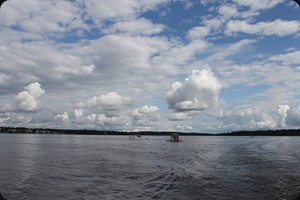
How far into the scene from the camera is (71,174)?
29031mm

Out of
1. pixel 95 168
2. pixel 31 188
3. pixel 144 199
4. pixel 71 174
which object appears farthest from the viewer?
pixel 95 168

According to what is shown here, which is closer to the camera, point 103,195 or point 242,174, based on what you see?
point 103,195

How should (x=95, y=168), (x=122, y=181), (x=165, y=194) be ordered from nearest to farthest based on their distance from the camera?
(x=165, y=194), (x=122, y=181), (x=95, y=168)

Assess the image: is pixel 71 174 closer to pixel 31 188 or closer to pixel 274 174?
pixel 31 188

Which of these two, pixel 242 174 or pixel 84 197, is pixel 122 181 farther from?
pixel 242 174

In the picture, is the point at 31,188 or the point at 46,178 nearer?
the point at 31,188

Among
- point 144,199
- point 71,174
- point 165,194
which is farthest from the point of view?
point 71,174

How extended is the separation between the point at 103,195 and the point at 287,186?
13.6 metres

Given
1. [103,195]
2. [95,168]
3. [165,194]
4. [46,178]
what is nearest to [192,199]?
[165,194]

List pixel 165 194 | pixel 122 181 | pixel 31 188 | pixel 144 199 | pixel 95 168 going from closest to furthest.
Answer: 1. pixel 144 199
2. pixel 165 194
3. pixel 31 188
4. pixel 122 181
5. pixel 95 168

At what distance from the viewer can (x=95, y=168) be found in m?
33.6

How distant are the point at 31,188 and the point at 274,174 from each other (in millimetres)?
21152

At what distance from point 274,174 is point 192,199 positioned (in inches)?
517

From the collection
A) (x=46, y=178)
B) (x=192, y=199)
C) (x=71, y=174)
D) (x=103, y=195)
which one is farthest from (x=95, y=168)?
(x=192, y=199)
